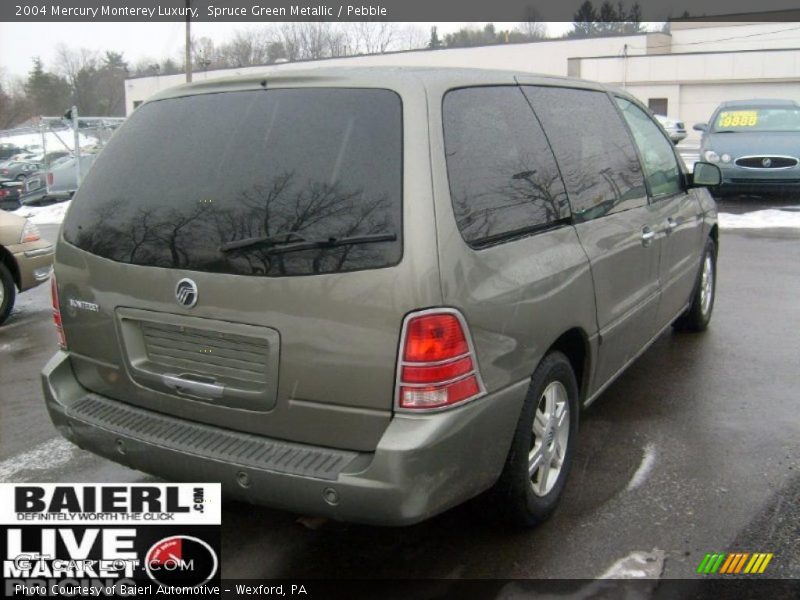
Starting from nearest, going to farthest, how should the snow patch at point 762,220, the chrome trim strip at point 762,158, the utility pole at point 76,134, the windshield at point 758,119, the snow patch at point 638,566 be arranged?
the snow patch at point 638,566 < the snow patch at point 762,220 < the chrome trim strip at point 762,158 < the windshield at point 758,119 < the utility pole at point 76,134

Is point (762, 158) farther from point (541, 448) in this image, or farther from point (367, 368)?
point (367, 368)

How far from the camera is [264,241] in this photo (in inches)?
105

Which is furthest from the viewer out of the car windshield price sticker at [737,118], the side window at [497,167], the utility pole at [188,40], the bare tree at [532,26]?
the bare tree at [532,26]

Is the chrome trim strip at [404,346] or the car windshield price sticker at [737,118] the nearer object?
the chrome trim strip at [404,346]

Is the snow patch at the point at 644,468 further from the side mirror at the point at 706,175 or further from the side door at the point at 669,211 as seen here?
the side mirror at the point at 706,175

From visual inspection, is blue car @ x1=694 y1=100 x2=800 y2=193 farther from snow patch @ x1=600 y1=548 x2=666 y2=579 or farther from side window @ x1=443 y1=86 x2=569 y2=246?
snow patch @ x1=600 y1=548 x2=666 y2=579

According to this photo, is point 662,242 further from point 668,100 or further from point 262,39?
point 262,39

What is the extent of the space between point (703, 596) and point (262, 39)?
182 feet

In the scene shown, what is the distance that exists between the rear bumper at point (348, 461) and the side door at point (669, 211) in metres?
2.12

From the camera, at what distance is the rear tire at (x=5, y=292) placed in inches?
282

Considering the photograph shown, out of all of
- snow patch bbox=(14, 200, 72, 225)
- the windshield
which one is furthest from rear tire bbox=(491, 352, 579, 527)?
snow patch bbox=(14, 200, 72, 225)

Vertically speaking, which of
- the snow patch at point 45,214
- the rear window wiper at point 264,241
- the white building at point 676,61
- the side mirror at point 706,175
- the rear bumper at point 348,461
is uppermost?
the white building at point 676,61

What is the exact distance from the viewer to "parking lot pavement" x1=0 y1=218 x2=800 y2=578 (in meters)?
3.06

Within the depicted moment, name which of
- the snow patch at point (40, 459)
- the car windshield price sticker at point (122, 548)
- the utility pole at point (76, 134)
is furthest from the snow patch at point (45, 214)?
the car windshield price sticker at point (122, 548)
